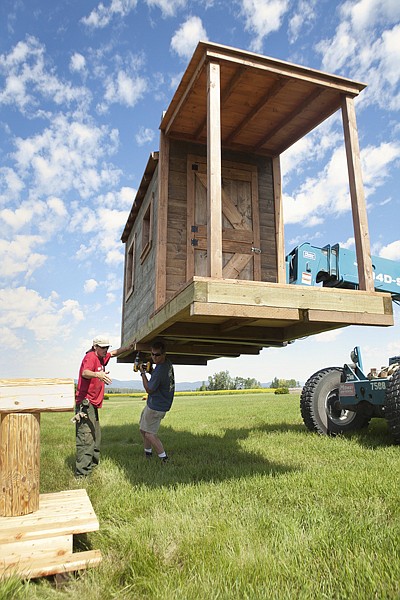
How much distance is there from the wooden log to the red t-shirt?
2.75 metres

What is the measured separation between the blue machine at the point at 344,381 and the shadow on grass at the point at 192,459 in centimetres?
114

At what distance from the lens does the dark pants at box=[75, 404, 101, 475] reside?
6082mm

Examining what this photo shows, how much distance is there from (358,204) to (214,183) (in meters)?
2.02

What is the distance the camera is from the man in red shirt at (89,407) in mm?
6129

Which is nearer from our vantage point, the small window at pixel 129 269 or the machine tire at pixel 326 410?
the machine tire at pixel 326 410

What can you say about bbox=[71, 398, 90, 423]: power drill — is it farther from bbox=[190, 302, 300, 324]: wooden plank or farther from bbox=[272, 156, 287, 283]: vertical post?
bbox=[272, 156, 287, 283]: vertical post

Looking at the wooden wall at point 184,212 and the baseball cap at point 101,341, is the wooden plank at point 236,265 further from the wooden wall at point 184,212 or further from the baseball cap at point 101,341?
the baseball cap at point 101,341

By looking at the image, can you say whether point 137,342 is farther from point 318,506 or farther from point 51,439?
point 318,506

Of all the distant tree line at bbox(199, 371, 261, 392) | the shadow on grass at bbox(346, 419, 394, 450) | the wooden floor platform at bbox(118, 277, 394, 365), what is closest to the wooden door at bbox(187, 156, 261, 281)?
the wooden floor platform at bbox(118, 277, 394, 365)

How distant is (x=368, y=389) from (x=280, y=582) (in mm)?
5234

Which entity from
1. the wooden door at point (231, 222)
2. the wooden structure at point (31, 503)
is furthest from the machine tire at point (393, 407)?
the wooden structure at point (31, 503)

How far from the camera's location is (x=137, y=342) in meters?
8.14

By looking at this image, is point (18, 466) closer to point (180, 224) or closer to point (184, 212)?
point (180, 224)

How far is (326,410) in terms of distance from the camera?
8.55 m
